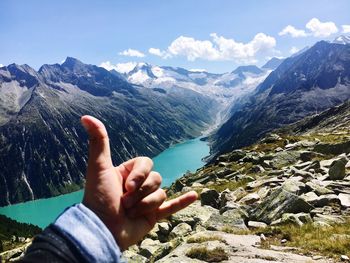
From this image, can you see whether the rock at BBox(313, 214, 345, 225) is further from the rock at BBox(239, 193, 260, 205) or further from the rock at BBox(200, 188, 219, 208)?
the rock at BBox(200, 188, 219, 208)

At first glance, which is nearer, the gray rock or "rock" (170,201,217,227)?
the gray rock

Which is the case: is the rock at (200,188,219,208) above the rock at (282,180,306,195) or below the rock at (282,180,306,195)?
below

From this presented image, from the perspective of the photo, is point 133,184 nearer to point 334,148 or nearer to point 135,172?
point 135,172

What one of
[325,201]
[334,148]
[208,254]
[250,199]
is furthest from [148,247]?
[334,148]

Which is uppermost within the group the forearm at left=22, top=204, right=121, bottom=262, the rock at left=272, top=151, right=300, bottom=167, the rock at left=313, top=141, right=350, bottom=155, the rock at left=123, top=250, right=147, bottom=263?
the forearm at left=22, top=204, right=121, bottom=262

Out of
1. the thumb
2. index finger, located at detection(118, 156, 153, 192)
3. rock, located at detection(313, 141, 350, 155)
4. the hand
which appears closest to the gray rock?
rock, located at detection(313, 141, 350, 155)

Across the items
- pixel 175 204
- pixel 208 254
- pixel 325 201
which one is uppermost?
pixel 175 204
